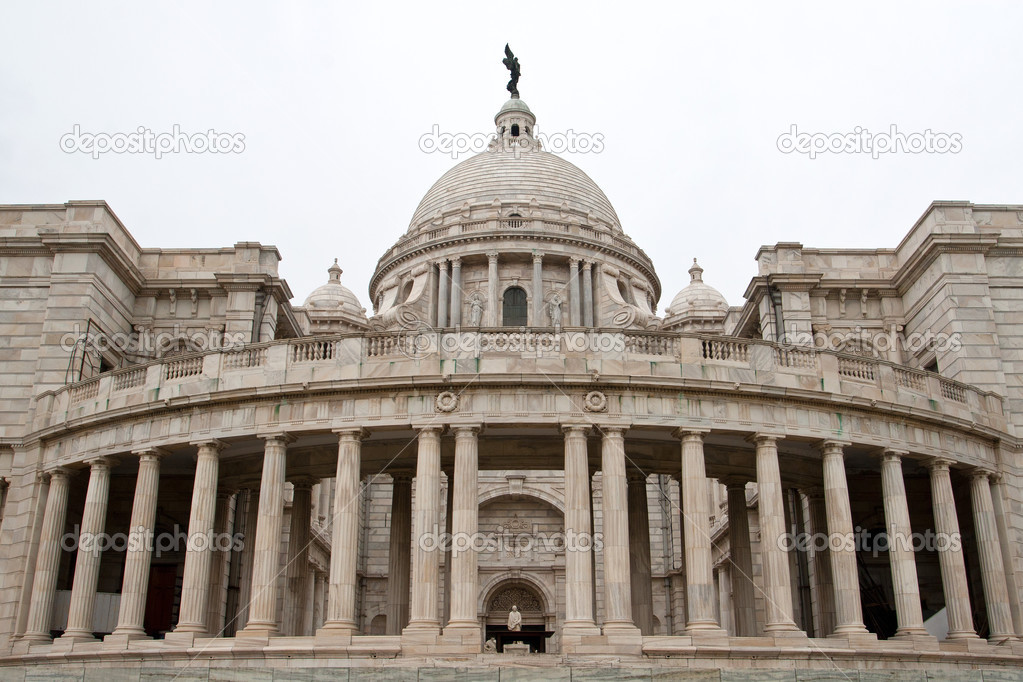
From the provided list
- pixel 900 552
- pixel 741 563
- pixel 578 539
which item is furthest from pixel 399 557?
Answer: pixel 900 552

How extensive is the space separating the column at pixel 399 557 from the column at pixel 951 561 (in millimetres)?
16576

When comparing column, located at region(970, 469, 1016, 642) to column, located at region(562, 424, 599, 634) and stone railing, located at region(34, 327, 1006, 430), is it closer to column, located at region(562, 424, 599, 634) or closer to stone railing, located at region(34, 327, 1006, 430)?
stone railing, located at region(34, 327, 1006, 430)

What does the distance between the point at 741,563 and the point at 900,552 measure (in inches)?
232

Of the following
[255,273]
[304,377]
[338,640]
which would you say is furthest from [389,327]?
[338,640]

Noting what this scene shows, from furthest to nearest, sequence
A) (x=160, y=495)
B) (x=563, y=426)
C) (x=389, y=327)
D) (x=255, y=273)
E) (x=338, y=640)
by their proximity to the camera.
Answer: (x=389, y=327) < (x=255, y=273) < (x=160, y=495) < (x=563, y=426) < (x=338, y=640)

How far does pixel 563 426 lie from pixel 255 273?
17.9 meters

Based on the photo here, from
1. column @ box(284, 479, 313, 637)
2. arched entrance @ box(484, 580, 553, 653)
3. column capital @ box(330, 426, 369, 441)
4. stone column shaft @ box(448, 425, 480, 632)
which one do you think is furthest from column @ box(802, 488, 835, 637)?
arched entrance @ box(484, 580, 553, 653)

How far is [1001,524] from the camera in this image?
3256 cm

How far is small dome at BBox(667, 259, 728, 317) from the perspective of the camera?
7256 centimetres

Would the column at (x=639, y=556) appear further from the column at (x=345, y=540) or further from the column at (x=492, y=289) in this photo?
the column at (x=492, y=289)

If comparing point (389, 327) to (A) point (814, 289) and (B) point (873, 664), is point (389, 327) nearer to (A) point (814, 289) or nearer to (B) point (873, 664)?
(A) point (814, 289)

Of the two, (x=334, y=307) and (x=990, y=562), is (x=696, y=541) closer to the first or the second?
(x=990, y=562)

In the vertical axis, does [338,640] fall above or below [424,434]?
below

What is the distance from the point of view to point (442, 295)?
6278 cm
